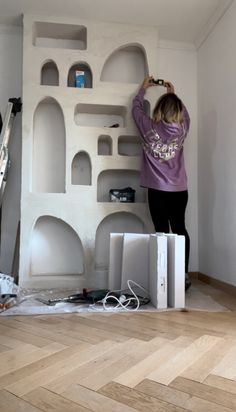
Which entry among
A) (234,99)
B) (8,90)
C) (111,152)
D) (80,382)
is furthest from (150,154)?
(80,382)

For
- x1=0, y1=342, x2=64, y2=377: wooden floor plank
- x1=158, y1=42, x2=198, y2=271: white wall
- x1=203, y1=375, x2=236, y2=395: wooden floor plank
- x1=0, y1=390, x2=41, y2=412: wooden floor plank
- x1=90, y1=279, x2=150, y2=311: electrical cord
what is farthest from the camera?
x1=158, y1=42, x2=198, y2=271: white wall

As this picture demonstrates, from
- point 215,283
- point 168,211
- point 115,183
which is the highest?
point 115,183

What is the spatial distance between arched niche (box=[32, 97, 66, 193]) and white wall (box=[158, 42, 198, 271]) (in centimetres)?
82

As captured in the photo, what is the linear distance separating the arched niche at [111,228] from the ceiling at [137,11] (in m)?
1.29

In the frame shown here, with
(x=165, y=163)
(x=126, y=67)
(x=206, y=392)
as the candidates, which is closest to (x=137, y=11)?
(x=126, y=67)

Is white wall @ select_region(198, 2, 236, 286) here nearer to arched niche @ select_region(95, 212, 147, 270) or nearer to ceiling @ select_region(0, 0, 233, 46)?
ceiling @ select_region(0, 0, 233, 46)

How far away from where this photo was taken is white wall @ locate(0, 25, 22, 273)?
2.24 metres

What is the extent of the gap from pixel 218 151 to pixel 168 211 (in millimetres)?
490

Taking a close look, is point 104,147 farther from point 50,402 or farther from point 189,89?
point 50,402

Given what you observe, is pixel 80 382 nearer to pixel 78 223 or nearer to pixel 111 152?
pixel 78 223

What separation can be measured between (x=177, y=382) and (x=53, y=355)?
38 cm

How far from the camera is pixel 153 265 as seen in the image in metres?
1.66

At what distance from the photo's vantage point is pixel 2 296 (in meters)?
1.63

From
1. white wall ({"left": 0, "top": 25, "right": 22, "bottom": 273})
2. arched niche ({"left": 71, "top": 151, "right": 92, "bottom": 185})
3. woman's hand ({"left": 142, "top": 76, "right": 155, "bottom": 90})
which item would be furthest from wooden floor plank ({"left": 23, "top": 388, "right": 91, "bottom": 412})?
woman's hand ({"left": 142, "top": 76, "right": 155, "bottom": 90})
